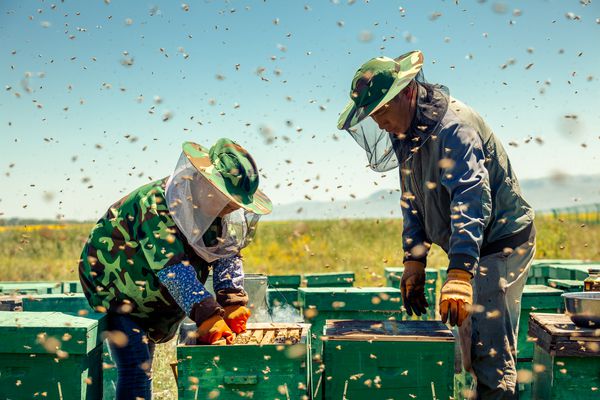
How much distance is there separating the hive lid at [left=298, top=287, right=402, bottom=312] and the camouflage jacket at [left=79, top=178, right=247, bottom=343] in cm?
114

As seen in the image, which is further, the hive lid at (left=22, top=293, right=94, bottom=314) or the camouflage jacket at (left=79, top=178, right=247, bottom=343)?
the hive lid at (left=22, top=293, right=94, bottom=314)

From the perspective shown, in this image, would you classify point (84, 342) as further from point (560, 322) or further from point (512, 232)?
point (560, 322)

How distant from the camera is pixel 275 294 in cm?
528

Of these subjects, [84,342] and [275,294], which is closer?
[84,342]

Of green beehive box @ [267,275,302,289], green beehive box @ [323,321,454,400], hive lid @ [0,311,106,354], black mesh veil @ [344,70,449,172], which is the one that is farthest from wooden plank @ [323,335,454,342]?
green beehive box @ [267,275,302,289]

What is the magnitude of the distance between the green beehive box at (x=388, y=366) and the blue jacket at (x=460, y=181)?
1.43 feet

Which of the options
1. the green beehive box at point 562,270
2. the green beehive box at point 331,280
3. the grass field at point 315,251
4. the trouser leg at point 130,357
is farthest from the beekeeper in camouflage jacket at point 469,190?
the grass field at point 315,251

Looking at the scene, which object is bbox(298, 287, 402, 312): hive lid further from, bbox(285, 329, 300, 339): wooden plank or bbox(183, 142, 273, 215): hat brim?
bbox(183, 142, 273, 215): hat brim

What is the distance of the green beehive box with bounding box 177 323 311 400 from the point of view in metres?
2.89

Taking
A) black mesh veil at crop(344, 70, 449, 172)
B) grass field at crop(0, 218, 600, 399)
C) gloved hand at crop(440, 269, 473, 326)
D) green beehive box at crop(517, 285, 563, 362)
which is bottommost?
grass field at crop(0, 218, 600, 399)

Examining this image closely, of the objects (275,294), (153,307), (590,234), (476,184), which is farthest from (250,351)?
(590,234)

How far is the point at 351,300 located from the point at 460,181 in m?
1.60

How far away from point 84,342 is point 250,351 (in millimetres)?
815

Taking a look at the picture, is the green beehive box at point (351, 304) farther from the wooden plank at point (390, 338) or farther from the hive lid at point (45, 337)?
the hive lid at point (45, 337)
